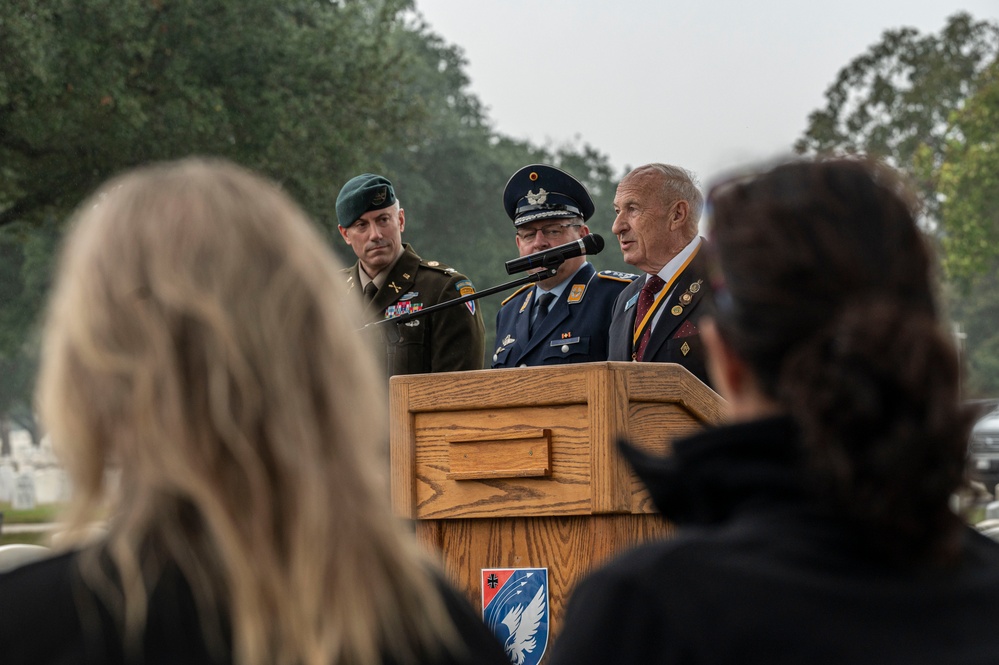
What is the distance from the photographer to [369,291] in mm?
6293

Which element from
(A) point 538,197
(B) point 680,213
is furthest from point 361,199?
(B) point 680,213

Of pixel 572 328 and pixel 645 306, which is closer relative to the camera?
pixel 645 306

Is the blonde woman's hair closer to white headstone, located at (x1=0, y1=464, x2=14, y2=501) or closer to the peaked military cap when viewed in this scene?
the peaked military cap

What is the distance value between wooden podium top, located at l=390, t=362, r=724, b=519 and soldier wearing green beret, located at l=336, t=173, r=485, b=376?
6.14 feet

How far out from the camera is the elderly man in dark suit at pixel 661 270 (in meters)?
4.88

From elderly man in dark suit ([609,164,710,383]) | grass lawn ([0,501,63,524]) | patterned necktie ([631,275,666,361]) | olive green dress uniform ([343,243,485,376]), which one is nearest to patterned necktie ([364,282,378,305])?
olive green dress uniform ([343,243,485,376])

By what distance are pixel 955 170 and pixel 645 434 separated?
2974cm

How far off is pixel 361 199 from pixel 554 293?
1.08 m

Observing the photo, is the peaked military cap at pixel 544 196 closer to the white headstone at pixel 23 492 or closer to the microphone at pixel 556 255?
the microphone at pixel 556 255

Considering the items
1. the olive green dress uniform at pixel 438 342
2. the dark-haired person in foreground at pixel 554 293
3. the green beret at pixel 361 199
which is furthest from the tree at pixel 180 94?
the olive green dress uniform at pixel 438 342

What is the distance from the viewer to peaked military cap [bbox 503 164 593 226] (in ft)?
20.8

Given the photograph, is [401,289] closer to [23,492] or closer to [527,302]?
[527,302]

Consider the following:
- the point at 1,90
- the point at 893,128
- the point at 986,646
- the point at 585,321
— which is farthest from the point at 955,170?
the point at 986,646

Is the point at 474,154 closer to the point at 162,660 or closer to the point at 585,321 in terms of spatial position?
the point at 585,321
